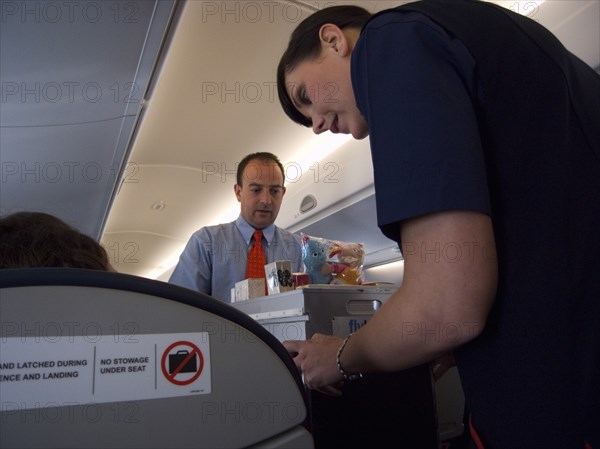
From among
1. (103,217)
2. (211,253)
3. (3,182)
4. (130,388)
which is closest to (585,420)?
(130,388)

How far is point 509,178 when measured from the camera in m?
0.87

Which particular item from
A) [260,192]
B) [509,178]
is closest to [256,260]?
[260,192]

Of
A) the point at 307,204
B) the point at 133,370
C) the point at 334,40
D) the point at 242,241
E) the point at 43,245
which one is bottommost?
the point at 133,370

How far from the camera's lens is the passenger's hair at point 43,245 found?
3.48 ft

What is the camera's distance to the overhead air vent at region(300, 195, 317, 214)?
4.72 m

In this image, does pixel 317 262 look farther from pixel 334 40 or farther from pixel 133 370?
pixel 133 370

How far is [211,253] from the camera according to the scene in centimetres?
271

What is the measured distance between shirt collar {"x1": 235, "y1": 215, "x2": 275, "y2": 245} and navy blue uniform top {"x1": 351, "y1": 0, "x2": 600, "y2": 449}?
6.77 feet

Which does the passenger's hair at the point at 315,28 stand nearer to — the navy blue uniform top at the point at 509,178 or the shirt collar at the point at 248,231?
the navy blue uniform top at the point at 509,178

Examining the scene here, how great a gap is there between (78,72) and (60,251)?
6.46 ft

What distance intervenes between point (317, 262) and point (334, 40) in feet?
2.77

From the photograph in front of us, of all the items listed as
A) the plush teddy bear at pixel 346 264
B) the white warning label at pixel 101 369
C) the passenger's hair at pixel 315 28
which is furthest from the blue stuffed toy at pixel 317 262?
the white warning label at pixel 101 369

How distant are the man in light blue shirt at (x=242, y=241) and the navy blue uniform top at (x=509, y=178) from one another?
1.88 meters

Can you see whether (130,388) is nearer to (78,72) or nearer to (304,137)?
(78,72)
